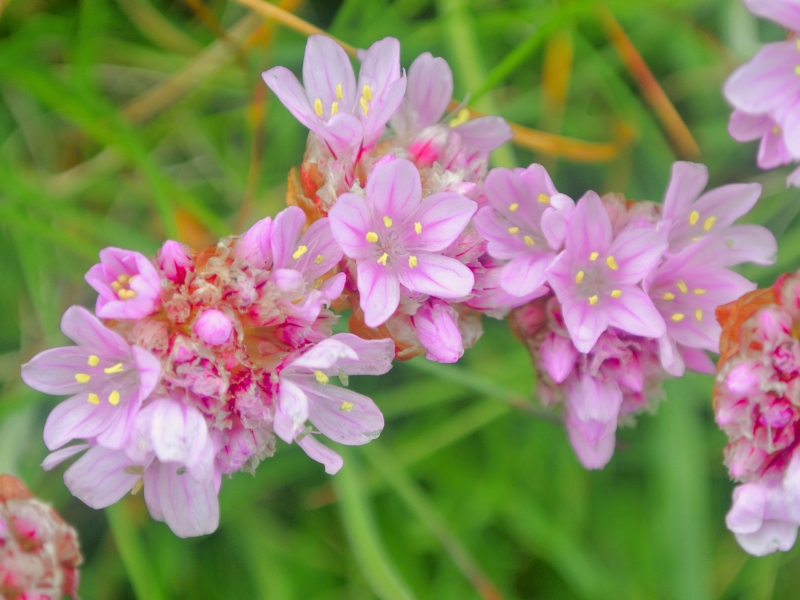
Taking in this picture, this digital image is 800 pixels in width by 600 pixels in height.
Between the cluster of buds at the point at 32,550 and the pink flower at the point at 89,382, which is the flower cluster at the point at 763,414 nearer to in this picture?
the pink flower at the point at 89,382

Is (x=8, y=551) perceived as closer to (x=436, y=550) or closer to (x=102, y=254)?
(x=102, y=254)

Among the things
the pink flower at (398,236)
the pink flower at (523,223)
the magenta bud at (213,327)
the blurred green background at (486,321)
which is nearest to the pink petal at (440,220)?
the pink flower at (398,236)

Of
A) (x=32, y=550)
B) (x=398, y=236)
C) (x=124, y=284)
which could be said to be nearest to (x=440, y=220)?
(x=398, y=236)

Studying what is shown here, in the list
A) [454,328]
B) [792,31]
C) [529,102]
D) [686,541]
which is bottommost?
[686,541]

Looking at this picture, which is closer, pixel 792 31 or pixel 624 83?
pixel 792 31

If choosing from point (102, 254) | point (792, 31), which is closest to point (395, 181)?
point (102, 254)

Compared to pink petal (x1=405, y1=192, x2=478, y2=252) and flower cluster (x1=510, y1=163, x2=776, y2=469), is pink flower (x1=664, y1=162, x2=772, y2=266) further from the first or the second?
pink petal (x1=405, y1=192, x2=478, y2=252)

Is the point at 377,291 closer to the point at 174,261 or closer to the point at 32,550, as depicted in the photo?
the point at 174,261
